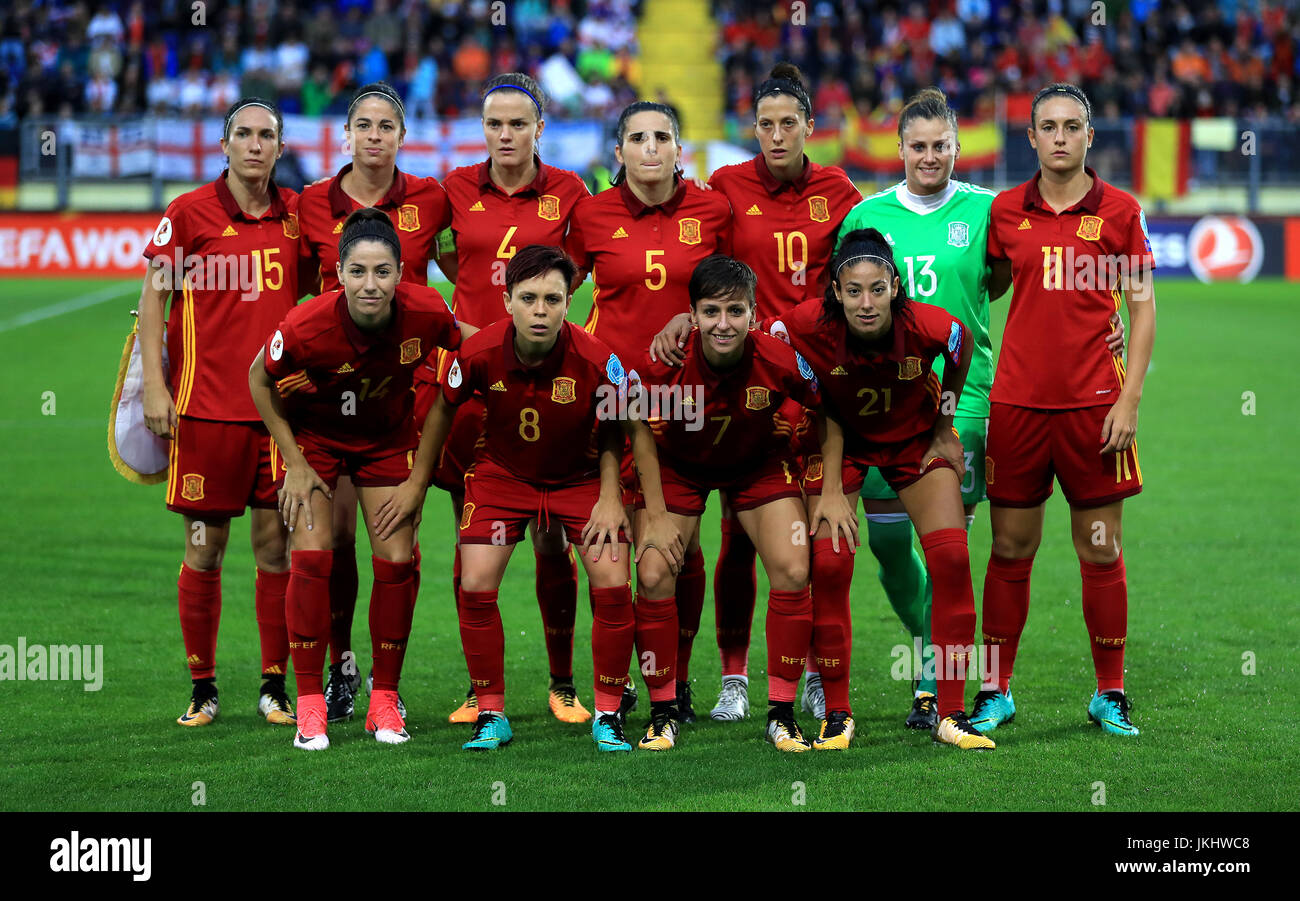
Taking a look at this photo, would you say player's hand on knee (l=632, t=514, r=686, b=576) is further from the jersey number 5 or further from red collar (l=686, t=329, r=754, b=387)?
the jersey number 5

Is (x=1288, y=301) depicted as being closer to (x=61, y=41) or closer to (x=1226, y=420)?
(x=1226, y=420)

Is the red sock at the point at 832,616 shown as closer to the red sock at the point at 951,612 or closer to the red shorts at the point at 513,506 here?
the red sock at the point at 951,612

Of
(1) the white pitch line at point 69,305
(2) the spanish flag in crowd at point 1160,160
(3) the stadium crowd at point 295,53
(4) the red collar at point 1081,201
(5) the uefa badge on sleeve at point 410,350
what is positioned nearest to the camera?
(5) the uefa badge on sleeve at point 410,350

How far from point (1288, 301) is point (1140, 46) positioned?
9.09 meters

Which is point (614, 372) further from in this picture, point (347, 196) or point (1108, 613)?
point (1108, 613)

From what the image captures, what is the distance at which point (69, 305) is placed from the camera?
19672mm

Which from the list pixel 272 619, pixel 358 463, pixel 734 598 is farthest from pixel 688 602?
pixel 272 619

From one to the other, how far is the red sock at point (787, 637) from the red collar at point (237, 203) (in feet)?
7.44

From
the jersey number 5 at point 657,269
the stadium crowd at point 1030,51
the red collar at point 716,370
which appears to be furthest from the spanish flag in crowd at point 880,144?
the red collar at point 716,370

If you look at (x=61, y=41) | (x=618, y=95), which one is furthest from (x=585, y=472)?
(x=61, y=41)

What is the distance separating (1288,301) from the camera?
66.5ft

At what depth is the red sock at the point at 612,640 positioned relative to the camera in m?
5.39

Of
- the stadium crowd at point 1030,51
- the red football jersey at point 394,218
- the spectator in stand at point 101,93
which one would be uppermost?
the stadium crowd at point 1030,51

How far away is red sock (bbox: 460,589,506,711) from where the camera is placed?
212 inches
